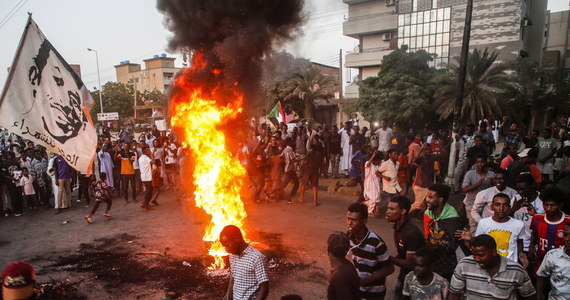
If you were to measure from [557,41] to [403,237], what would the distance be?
3985 cm

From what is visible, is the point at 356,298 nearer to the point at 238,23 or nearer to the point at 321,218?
the point at 238,23

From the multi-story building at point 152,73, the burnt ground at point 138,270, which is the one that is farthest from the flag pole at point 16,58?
the multi-story building at point 152,73

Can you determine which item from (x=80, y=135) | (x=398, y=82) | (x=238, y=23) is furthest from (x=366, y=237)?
(x=398, y=82)

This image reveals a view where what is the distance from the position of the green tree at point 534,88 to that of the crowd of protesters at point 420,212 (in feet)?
50.8

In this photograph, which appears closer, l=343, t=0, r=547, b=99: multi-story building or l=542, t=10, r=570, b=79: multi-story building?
l=343, t=0, r=547, b=99: multi-story building

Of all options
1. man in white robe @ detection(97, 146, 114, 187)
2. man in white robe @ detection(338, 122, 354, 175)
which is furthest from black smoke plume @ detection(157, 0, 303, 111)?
man in white robe @ detection(338, 122, 354, 175)

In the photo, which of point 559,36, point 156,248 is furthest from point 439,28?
point 156,248

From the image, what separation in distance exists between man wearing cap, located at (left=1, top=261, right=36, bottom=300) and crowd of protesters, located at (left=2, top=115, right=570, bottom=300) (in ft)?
4.97

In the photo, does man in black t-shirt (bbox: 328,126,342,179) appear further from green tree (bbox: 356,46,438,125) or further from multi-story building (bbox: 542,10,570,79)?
multi-story building (bbox: 542,10,570,79)

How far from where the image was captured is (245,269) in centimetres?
332

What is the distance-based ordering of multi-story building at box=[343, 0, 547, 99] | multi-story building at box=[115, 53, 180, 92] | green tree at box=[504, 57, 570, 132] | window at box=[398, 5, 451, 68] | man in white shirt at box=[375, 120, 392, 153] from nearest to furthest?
man in white shirt at box=[375, 120, 392, 153], green tree at box=[504, 57, 570, 132], multi-story building at box=[343, 0, 547, 99], window at box=[398, 5, 451, 68], multi-story building at box=[115, 53, 180, 92]

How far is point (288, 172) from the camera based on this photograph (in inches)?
436

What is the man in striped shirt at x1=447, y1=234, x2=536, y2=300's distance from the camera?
300cm

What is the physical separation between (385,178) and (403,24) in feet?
89.9
